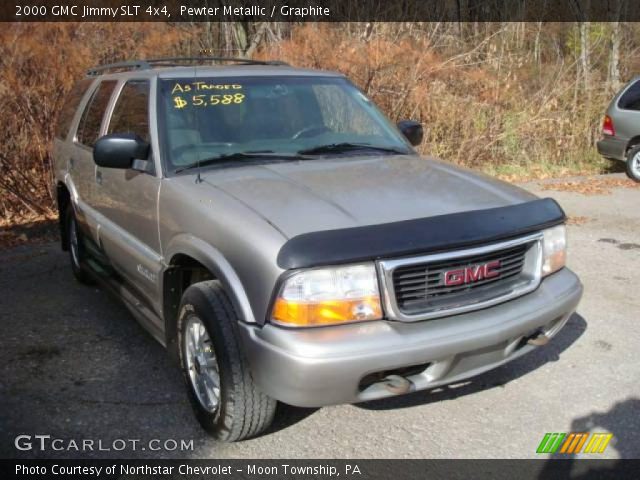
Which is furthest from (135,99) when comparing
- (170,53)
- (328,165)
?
(170,53)

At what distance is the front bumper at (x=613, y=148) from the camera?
1081 centimetres

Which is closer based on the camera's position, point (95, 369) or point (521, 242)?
point (521, 242)

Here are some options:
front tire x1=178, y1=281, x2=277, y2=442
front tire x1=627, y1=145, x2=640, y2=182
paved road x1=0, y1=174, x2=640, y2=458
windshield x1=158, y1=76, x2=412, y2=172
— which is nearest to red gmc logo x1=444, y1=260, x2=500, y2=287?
paved road x1=0, y1=174, x2=640, y2=458

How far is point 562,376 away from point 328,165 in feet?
6.09

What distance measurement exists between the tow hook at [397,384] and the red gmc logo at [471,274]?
459 millimetres

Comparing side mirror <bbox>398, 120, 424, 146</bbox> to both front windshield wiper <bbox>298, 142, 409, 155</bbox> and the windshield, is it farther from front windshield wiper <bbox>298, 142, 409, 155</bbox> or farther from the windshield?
front windshield wiper <bbox>298, 142, 409, 155</bbox>

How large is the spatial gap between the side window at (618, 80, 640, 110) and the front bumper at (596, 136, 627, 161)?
0.55m

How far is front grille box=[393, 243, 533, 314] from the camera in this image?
9.05 feet

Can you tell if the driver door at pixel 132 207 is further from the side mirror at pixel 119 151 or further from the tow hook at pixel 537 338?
the tow hook at pixel 537 338

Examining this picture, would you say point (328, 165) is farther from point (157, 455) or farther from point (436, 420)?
point (157, 455)

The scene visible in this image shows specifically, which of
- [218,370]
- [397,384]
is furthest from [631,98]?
[218,370]

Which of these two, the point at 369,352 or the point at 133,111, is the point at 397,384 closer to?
the point at 369,352

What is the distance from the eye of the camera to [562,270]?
344cm

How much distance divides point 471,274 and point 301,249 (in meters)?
0.82
